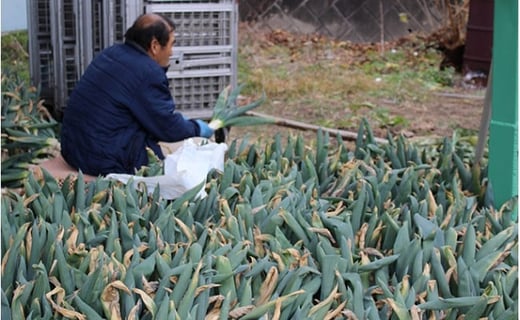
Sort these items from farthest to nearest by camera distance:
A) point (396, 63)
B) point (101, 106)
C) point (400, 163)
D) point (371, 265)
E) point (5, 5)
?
point (396, 63), point (5, 5), point (101, 106), point (400, 163), point (371, 265)

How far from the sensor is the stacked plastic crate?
5.07m

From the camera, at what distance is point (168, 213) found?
279cm

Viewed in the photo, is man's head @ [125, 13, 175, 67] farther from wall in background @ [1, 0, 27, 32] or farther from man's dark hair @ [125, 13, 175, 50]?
wall in background @ [1, 0, 27, 32]

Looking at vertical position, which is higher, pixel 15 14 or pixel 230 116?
pixel 15 14

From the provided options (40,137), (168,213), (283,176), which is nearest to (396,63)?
(40,137)

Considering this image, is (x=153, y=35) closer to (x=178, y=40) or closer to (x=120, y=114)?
(x=120, y=114)

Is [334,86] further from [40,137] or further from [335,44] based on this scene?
[40,137]

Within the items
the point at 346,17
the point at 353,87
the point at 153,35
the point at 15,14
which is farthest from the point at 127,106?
the point at 346,17

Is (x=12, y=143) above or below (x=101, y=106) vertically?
below

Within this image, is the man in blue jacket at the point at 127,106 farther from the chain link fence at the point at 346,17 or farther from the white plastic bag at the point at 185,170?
the chain link fence at the point at 346,17

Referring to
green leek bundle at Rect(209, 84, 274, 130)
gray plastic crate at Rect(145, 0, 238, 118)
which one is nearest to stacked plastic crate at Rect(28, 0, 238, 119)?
gray plastic crate at Rect(145, 0, 238, 118)

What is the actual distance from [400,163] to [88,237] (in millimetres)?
1451

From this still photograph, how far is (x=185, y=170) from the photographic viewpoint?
3334mm

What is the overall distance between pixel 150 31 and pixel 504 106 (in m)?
1.54
